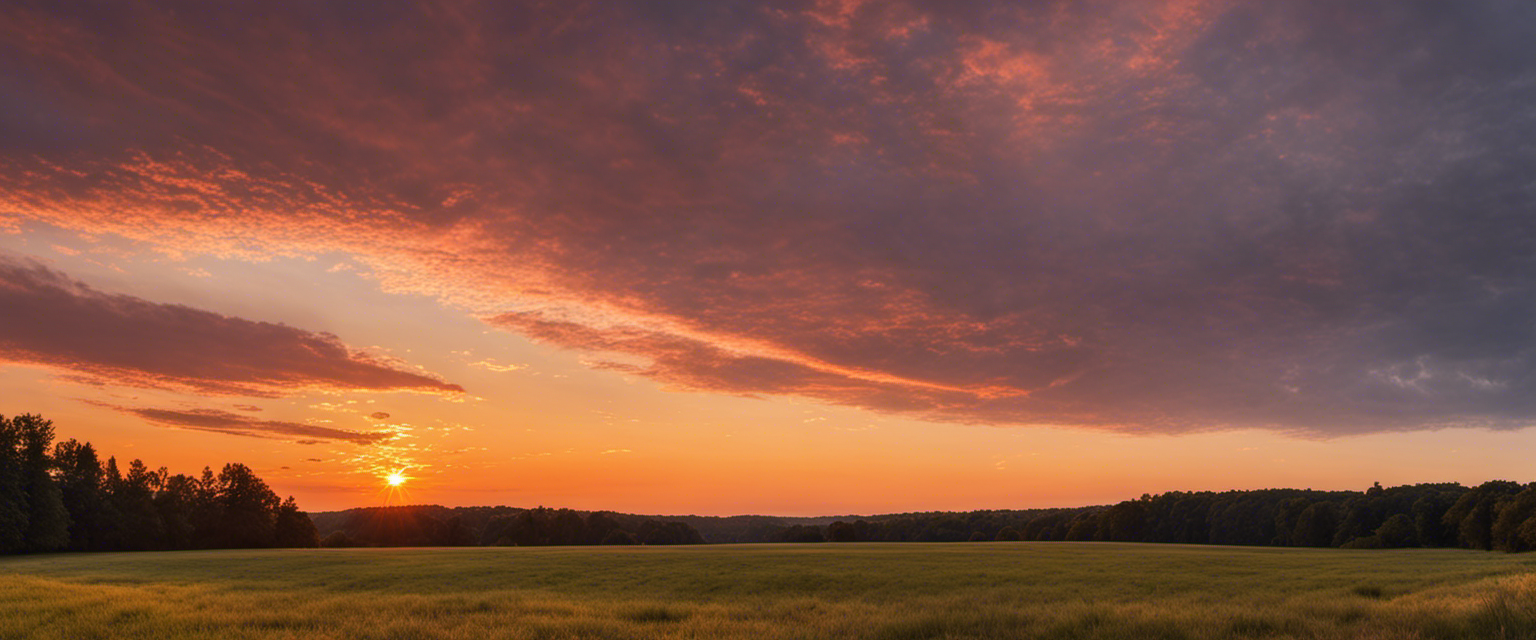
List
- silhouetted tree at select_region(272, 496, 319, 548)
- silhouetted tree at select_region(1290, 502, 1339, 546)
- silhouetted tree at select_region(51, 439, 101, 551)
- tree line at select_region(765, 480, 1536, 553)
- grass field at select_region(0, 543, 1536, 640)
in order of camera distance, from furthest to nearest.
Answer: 1. silhouetted tree at select_region(272, 496, 319, 548)
2. silhouetted tree at select_region(1290, 502, 1339, 546)
3. silhouetted tree at select_region(51, 439, 101, 551)
4. tree line at select_region(765, 480, 1536, 553)
5. grass field at select_region(0, 543, 1536, 640)

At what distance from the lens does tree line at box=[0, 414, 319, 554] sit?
8169cm

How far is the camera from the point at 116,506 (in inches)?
3858

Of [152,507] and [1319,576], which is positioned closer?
[1319,576]

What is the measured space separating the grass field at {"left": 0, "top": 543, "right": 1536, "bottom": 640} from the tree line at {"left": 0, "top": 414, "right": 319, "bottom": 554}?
183 ft

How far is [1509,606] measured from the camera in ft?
48.1

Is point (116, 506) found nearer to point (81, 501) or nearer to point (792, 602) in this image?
point (81, 501)

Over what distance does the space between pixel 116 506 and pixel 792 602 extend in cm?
11124

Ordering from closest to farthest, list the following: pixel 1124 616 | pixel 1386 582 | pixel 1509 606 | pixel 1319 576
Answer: pixel 1509 606 → pixel 1124 616 → pixel 1386 582 → pixel 1319 576

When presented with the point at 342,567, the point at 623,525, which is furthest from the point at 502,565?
the point at 623,525

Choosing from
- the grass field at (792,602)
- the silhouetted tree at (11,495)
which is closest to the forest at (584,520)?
the silhouetted tree at (11,495)

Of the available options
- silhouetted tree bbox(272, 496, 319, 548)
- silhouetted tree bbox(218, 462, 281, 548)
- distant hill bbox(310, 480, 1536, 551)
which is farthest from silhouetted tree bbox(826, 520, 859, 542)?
silhouetted tree bbox(218, 462, 281, 548)

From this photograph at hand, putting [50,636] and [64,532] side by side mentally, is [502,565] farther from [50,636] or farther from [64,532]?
[64,532]

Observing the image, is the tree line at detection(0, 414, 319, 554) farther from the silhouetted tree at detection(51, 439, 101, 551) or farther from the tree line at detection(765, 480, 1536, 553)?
the tree line at detection(765, 480, 1536, 553)

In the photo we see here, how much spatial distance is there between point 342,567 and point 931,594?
35583mm
